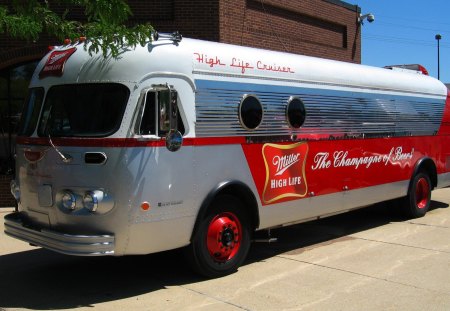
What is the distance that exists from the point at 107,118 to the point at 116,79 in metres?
0.41

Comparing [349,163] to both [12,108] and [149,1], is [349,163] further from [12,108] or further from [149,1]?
[12,108]

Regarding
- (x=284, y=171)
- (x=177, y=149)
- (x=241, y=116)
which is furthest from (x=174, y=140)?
(x=284, y=171)

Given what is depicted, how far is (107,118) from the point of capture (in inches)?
207

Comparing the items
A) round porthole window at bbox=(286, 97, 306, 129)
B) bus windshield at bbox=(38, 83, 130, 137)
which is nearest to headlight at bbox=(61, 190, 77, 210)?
bus windshield at bbox=(38, 83, 130, 137)

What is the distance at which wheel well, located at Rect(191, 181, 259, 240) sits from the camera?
5.69 meters

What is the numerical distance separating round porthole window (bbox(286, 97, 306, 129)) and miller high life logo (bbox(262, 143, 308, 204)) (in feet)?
0.96

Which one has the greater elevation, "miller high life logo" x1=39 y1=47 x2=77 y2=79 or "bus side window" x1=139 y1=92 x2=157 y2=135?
"miller high life logo" x1=39 y1=47 x2=77 y2=79

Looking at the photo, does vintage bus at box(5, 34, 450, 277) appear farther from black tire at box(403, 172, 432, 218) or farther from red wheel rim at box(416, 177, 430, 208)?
red wheel rim at box(416, 177, 430, 208)

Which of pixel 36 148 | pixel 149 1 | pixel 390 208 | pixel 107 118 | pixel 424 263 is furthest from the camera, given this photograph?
pixel 149 1

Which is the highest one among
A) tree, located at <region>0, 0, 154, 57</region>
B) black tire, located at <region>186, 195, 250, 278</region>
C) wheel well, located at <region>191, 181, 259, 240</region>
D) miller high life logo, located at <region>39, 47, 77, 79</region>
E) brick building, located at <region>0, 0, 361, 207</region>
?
brick building, located at <region>0, 0, 361, 207</region>

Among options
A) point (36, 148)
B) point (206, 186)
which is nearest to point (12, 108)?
point (36, 148)

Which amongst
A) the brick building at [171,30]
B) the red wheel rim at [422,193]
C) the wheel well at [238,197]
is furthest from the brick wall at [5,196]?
the red wheel rim at [422,193]

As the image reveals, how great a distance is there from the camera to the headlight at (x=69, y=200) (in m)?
5.16

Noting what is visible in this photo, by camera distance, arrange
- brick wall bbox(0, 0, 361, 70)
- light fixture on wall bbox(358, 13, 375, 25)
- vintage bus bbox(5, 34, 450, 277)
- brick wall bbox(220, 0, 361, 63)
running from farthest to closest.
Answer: light fixture on wall bbox(358, 13, 375, 25)
brick wall bbox(220, 0, 361, 63)
brick wall bbox(0, 0, 361, 70)
vintage bus bbox(5, 34, 450, 277)
